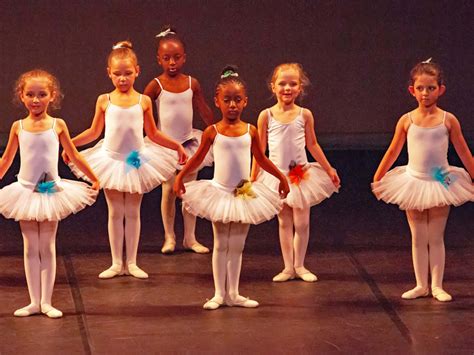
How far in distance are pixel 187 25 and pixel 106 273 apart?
11.6ft

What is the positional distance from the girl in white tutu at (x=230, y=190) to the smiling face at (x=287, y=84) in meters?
0.38

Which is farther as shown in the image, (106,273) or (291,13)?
(291,13)

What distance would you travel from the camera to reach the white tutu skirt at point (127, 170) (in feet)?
20.4

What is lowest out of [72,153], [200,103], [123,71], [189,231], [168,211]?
[189,231]

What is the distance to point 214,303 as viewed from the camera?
19.1ft

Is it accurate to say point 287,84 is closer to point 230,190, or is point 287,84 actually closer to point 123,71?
point 230,190

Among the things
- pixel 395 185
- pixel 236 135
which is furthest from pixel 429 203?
pixel 236 135

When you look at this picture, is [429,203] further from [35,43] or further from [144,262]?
[35,43]

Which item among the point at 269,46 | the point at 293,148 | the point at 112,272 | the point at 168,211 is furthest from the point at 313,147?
the point at 269,46

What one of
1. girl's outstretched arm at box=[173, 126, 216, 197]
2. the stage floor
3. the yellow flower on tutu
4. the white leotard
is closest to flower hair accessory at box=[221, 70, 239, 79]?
girl's outstretched arm at box=[173, 126, 216, 197]

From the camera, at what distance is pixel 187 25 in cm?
947

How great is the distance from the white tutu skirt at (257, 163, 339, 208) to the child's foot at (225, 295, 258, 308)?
0.63 metres

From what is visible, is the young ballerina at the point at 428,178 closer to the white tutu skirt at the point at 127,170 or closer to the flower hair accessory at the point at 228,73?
the flower hair accessory at the point at 228,73

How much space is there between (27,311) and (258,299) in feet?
3.74
